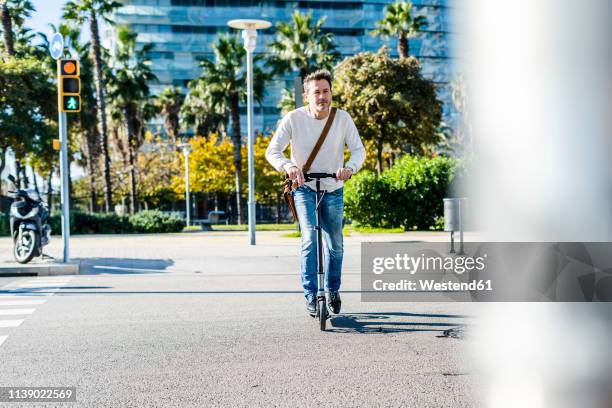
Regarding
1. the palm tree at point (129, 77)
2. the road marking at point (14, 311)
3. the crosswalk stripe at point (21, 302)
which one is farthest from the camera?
the palm tree at point (129, 77)

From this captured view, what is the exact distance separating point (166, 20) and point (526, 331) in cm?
7144

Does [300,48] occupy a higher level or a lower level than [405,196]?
higher

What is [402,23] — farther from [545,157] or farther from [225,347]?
[545,157]

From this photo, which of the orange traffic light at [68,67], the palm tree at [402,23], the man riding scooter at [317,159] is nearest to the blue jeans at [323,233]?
the man riding scooter at [317,159]

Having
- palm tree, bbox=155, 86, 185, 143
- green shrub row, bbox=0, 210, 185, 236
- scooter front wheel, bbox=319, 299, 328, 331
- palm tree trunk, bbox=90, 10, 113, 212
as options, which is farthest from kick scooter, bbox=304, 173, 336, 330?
palm tree, bbox=155, 86, 185, 143

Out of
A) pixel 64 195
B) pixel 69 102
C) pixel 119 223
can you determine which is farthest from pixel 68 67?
pixel 119 223

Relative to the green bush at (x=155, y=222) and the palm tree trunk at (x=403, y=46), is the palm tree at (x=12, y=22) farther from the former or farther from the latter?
the palm tree trunk at (x=403, y=46)

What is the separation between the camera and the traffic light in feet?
36.2

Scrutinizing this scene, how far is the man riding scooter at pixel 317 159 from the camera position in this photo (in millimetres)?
5535

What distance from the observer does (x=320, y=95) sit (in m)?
5.50

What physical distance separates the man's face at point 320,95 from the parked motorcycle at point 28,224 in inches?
273

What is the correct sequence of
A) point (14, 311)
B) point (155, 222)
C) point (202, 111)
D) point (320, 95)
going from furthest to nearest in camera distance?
point (202, 111), point (155, 222), point (14, 311), point (320, 95)

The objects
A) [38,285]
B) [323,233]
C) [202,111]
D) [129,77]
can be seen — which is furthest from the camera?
[202,111]

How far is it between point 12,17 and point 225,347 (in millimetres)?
32775
